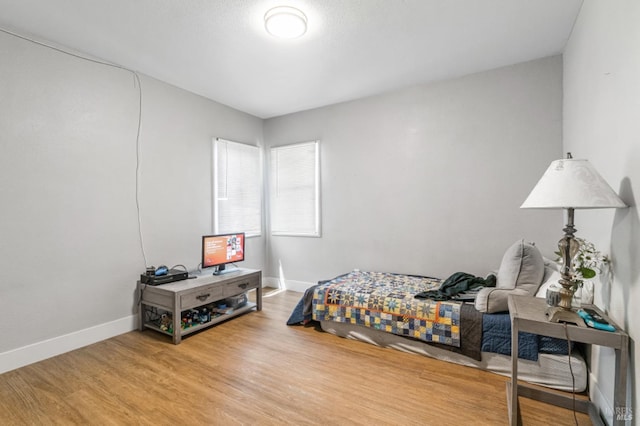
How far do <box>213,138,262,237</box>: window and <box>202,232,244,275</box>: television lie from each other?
0.47m

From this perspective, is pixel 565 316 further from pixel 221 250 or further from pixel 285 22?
pixel 221 250

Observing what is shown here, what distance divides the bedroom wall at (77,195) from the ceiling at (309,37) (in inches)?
11.3

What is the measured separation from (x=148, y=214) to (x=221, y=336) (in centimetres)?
147

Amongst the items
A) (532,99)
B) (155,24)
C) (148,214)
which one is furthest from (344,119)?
(148,214)

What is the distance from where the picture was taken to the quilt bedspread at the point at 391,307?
2.40 m

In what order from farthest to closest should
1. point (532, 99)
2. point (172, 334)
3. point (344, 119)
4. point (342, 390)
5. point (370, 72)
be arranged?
1. point (344, 119)
2. point (370, 72)
3. point (532, 99)
4. point (172, 334)
5. point (342, 390)

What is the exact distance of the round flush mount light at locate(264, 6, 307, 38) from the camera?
2119 mm

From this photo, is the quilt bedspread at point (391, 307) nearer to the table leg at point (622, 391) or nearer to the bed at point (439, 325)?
the bed at point (439, 325)

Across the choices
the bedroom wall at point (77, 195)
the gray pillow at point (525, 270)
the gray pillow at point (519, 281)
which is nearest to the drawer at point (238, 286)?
the bedroom wall at point (77, 195)

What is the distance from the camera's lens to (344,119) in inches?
158

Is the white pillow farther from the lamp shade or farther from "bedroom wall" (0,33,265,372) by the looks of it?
"bedroom wall" (0,33,265,372)

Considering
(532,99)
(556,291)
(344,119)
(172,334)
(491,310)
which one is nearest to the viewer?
(556,291)

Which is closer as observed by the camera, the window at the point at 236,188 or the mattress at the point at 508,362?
the mattress at the point at 508,362

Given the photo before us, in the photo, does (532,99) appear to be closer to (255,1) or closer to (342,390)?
(255,1)
